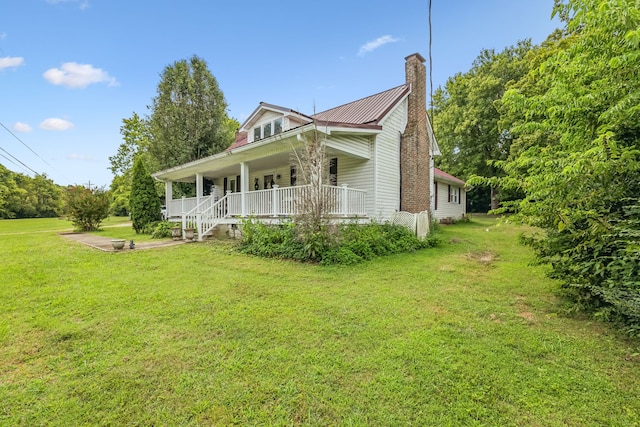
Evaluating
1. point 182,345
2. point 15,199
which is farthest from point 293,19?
point 15,199

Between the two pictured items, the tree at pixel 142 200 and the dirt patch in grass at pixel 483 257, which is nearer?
the dirt patch in grass at pixel 483 257

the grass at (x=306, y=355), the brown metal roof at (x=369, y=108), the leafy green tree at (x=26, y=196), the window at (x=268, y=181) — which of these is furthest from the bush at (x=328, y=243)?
the leafy green tree at (x=26, y=196)

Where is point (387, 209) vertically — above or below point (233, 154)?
below

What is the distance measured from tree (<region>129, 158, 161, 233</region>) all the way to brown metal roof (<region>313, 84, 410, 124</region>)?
1058cm

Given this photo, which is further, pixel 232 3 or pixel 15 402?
pixel 232 3

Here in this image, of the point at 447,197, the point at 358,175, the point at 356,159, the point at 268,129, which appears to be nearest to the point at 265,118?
the point at 268,129

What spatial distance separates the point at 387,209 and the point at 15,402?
1052cm

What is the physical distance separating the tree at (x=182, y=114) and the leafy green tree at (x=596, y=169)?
2064cm

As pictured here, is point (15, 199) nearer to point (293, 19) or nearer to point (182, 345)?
point (293, 19)

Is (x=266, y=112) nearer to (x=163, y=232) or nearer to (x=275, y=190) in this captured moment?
(x=275, y=190)

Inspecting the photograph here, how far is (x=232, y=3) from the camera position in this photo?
499 inches

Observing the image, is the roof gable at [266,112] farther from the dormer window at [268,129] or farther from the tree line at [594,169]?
the tree line at [594,169]

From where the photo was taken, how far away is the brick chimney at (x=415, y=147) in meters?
11.6

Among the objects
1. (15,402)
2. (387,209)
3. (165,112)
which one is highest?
(165,112)
